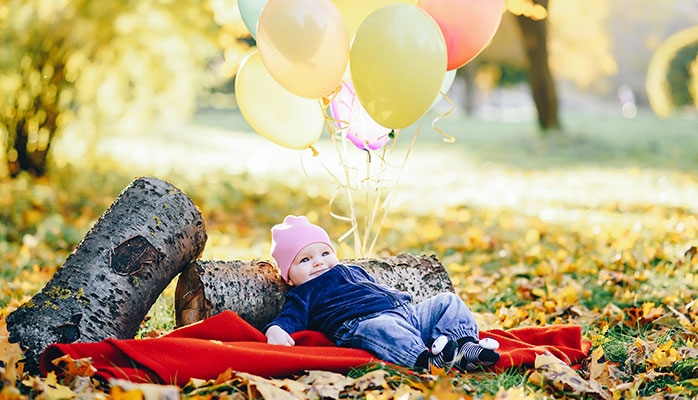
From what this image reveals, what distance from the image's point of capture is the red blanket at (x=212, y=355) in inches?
116

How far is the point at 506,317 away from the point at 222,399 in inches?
84.2

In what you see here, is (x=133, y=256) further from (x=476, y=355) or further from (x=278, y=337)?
(x=476, y=355)

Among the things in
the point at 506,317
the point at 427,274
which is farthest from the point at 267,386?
the point at 506,317

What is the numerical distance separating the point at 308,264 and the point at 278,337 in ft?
1.45

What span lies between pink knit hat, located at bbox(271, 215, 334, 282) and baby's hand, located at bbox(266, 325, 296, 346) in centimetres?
36

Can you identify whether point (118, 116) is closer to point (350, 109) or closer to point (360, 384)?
point (350, 109)

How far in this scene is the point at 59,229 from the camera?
22.2 feet

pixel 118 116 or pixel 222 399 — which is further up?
pixel 118 116

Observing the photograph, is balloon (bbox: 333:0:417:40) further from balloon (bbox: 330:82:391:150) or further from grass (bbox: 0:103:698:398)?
grass (bbox: 0:103:698:398)

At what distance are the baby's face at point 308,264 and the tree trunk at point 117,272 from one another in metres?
0.49

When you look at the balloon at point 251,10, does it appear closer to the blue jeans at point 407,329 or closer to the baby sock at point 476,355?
the blue jeans at point 407,329

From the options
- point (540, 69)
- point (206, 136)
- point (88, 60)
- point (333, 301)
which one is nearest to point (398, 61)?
point (333, 301)

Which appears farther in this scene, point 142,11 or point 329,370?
point 142,11

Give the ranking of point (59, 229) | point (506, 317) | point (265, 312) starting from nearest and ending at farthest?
point (265, 312), point (506, 317), point (59, 229)
